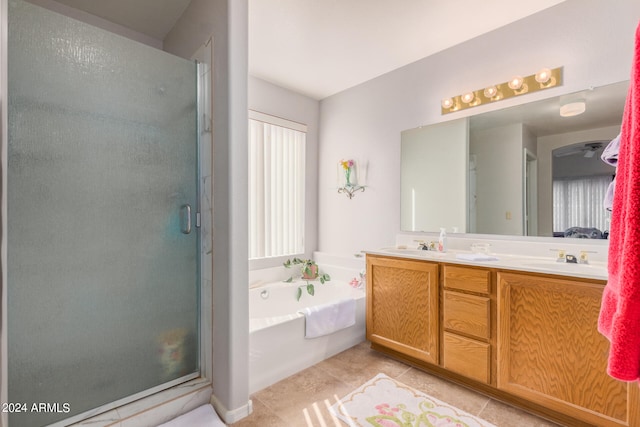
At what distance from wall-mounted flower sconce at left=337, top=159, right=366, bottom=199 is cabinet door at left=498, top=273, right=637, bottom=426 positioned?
172 centimetres

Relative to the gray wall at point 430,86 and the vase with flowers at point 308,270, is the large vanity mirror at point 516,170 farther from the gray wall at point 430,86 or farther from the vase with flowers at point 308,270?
the vase with flowers at point 308,270

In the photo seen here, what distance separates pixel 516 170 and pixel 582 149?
38 cm

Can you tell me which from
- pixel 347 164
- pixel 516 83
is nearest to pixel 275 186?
pixel 347 164

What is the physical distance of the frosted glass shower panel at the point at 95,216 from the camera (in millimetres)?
1336

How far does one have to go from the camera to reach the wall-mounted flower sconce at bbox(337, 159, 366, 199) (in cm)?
320

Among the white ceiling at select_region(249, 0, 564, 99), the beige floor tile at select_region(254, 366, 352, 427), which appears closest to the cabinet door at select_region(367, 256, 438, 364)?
the beige floor tile at select_region(254, 366, 352, 427)

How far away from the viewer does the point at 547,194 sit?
2082mm

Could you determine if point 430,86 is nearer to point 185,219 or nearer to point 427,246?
point 427,246

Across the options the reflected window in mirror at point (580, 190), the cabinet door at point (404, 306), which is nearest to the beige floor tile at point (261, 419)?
the cabinet door at point (404, 306)

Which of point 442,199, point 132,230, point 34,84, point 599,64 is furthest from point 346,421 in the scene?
point 599,64

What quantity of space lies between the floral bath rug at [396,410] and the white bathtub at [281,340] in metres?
→ 0.44

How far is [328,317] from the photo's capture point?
2.32 metres

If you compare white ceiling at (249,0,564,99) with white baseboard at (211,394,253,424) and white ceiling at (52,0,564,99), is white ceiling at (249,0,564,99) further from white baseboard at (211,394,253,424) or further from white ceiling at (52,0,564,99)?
white baseboard at (211,394,253,424)

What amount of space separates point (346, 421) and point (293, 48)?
8.73ft
